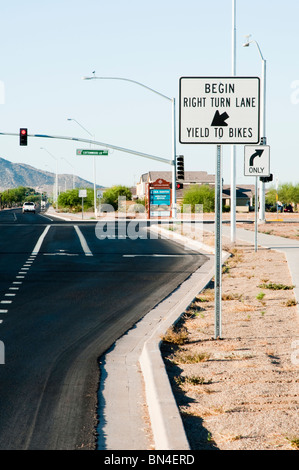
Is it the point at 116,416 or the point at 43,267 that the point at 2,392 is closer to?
the point at 116,416

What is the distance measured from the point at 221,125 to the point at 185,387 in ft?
12.0

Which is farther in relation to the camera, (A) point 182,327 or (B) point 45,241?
(B) point 45,241

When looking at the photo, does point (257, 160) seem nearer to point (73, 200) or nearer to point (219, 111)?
point (219, 111)

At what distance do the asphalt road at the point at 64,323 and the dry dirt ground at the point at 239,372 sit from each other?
90 cm

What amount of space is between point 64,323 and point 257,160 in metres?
11.0

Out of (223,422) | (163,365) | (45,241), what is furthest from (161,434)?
(45,241)

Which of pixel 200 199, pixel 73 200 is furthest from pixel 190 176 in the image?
pixel 200 199

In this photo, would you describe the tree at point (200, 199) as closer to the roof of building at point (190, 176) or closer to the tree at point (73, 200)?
the tree at point (73, 200)

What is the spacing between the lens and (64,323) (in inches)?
413

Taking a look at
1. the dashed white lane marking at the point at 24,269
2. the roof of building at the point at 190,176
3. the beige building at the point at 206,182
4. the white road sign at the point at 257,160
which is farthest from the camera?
the roof of building at the point at 190,176


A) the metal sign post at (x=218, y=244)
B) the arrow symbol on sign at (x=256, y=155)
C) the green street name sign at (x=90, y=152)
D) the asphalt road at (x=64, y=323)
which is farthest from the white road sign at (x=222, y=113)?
the green street name sign at (x=90, y=152)

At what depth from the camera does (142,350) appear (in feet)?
27.2

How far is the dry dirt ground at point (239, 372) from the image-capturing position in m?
5.27

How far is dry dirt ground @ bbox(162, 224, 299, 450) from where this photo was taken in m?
5.27
